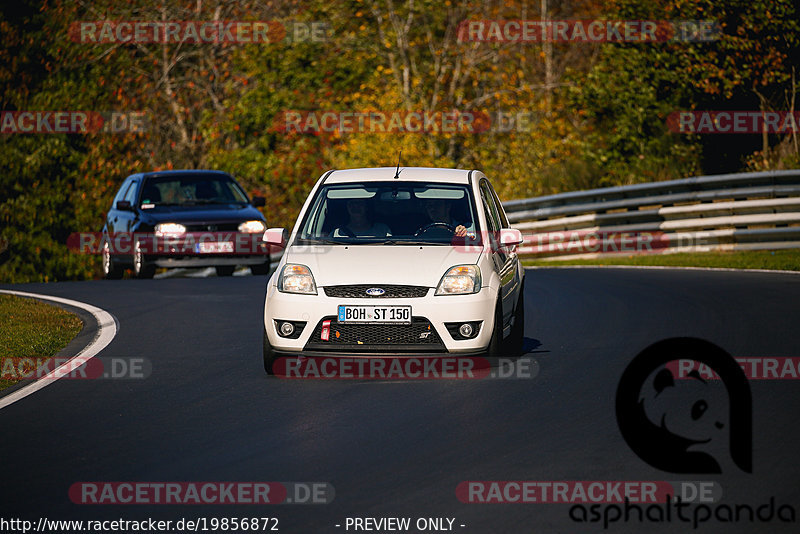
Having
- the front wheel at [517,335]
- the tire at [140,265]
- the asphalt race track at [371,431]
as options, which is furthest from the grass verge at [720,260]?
the front wheel at [517,335]

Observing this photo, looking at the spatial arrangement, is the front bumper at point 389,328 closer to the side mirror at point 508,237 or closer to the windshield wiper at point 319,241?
the windshield wiper at point 319,241

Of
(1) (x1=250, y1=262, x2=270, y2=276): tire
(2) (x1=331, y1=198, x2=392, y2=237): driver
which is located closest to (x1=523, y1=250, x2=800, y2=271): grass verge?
(1) (x1=250, y1=262, x2=270, y2=276): tire

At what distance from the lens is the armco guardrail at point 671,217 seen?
2302 cm

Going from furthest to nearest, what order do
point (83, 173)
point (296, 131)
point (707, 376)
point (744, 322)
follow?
→ point (296, 131)
point (83, 173)
point (744, 322)
point (707, 376)

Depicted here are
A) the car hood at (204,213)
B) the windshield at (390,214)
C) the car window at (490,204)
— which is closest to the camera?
the windshield at (390,214)

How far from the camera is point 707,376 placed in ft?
35.0

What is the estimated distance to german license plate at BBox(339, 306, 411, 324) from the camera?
10.5 m

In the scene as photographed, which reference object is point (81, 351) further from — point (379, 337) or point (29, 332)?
point (379, 337)

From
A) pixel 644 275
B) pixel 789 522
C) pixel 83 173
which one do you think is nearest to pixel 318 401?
pixel 789 522

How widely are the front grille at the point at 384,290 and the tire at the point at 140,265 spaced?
11373mm

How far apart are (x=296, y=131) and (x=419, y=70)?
156 inches

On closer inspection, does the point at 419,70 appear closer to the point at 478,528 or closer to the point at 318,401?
the point at 318,401

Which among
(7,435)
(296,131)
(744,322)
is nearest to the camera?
(7,435)

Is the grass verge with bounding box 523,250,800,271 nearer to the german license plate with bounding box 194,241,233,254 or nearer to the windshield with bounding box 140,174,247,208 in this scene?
the windshield with bounding box 140,174,247,208
